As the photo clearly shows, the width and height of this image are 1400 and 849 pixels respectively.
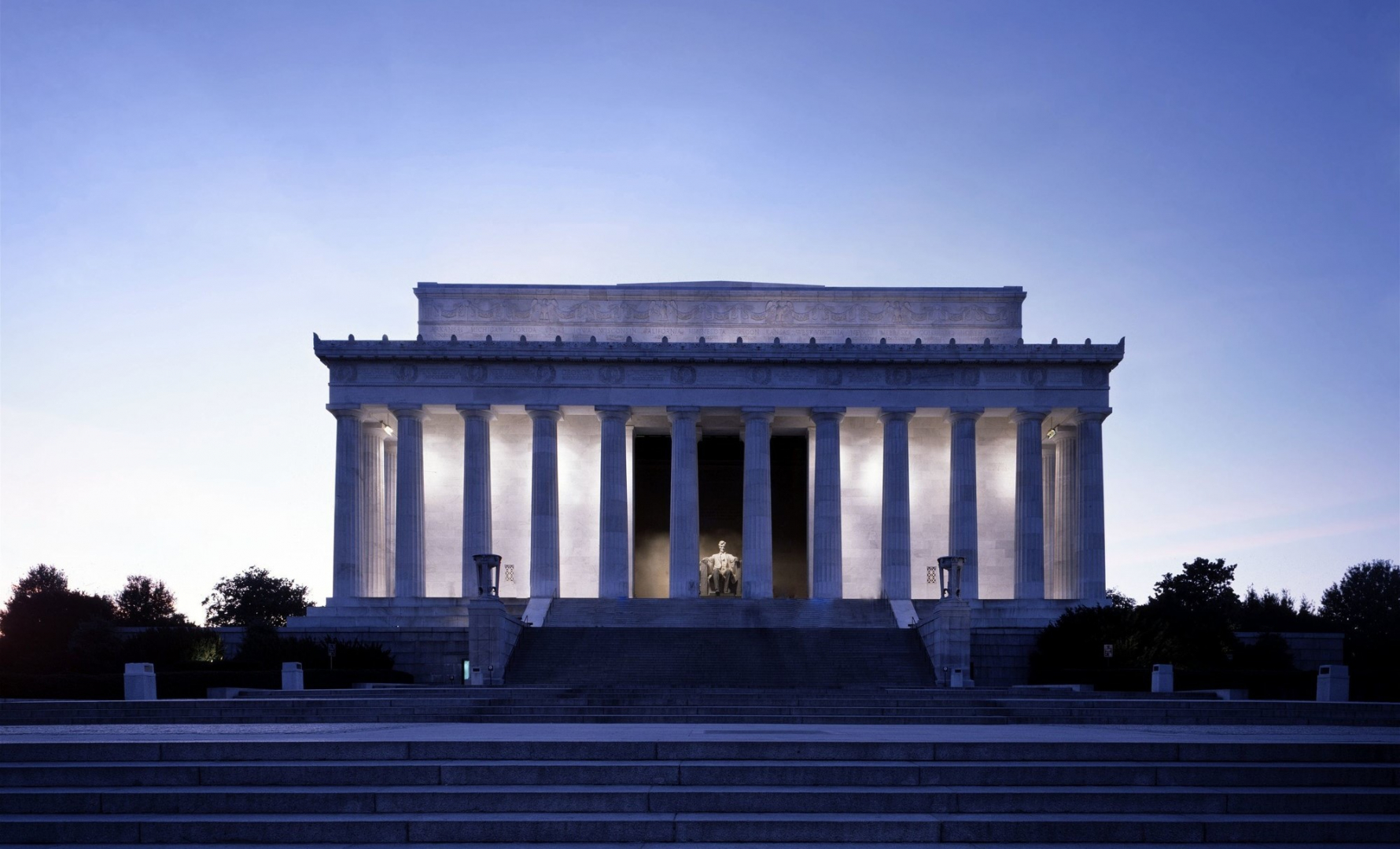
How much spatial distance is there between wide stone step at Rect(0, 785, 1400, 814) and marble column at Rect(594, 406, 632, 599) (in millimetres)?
51195

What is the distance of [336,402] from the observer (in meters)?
67.9

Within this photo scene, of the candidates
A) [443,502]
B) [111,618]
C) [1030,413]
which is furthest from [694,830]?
[111,618]

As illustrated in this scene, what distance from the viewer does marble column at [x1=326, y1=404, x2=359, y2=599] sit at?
67.0 meters

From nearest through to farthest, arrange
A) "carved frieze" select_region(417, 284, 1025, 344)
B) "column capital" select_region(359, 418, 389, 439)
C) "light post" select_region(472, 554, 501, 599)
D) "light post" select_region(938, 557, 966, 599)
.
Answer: "light post" select_region(472, 554, 501, 599), "light post" select_region(938, 557, 966, 599), "column capital" select_region(359, 418, 389, 439), "carved frieze" select_region(417, 284, 1025, 344)

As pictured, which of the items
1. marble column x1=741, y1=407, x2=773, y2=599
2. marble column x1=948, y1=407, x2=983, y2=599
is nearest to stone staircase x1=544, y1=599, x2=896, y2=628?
marble column x1=741, y1=407, x2=773, y2=599

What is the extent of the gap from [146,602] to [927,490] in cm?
7507

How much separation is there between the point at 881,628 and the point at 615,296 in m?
25.4

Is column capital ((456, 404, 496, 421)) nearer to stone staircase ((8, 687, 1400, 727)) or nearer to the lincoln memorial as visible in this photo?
the lincoln memorial

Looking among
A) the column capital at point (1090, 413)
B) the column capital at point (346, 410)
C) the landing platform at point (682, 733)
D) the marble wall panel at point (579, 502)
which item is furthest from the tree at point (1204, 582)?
the landing platform at point (682, 733)

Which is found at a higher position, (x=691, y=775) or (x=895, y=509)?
(x=895, y=509)

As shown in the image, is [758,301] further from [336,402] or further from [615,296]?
[336,402]

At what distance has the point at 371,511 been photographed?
226 feet

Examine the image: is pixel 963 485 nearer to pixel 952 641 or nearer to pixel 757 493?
pixel 757 493

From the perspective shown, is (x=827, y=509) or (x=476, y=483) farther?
(x=476, y=483)
